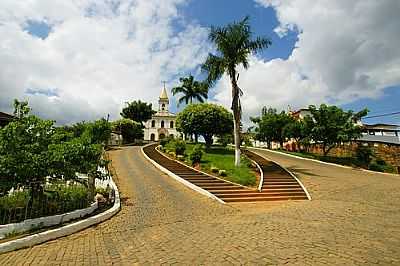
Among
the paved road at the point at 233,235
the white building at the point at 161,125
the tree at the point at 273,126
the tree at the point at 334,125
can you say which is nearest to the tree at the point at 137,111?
the white building at the point at 161,125

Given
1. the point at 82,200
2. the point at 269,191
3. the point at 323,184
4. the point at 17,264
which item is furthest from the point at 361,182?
the point at 17,264

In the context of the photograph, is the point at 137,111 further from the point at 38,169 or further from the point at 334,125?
the point at 38,169

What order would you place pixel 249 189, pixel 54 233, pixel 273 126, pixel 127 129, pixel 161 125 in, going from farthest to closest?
pixel 161 125 < pixel 127 129 < pixel 273 126 < pixel 249 189 < pixel 54 233

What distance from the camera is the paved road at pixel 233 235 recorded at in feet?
19.3

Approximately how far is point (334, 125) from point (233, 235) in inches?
823

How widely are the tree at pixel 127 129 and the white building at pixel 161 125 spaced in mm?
26619

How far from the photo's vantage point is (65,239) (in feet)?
25.2

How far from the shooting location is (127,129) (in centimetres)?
5016

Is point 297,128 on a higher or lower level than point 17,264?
higher

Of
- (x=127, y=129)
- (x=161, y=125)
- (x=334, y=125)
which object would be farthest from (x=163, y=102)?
(x=334, y=125)

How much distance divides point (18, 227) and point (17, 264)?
198 cm

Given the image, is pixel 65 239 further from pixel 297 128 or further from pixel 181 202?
pixel 297 128

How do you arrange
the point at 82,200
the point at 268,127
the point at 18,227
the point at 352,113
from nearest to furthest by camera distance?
the point at 18,227 < the point at 82,200 < the point at 352,113 < the point at 268,127

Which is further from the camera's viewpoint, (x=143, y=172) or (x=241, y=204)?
(x=143, y=172)
